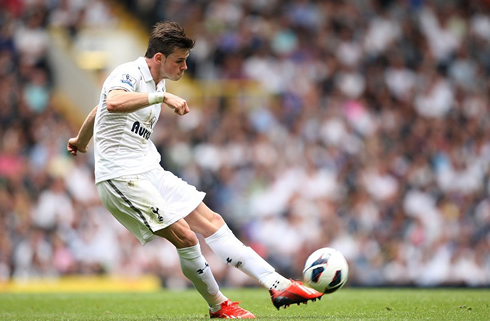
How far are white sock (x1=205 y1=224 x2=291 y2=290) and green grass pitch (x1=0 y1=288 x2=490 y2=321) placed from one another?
0.36 meters

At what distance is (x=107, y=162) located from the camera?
6766 millimetres

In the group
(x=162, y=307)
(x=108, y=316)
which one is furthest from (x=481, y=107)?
(x=108, y=316)

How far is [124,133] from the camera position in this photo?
22.2 ft

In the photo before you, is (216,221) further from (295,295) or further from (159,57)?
(159,57)

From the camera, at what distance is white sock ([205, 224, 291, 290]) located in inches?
271

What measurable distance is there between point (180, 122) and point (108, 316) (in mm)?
10413

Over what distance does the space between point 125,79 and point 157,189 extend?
3.28ft

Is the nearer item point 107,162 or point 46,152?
point 107,162

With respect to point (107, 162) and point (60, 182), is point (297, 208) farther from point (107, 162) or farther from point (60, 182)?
point (107, 162)

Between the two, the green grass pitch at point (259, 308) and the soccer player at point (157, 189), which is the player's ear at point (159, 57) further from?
the green grass pitch at point (259, 308)

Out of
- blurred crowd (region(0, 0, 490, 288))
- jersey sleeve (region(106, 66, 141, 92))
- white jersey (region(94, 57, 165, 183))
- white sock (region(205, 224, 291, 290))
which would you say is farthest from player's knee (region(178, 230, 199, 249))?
blurred crowd (region(0, 0, 490, 288))

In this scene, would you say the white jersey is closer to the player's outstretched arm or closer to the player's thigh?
the player's thigh

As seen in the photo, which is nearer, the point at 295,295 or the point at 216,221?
the point at 295,295

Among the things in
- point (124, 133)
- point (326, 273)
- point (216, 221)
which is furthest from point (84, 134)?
point (326, 273)
